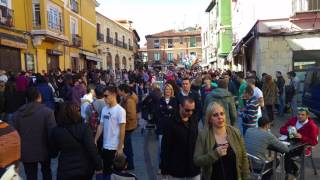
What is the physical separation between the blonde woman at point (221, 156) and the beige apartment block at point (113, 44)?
37.3 meters

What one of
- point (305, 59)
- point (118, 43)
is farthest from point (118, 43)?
point (305, 59)

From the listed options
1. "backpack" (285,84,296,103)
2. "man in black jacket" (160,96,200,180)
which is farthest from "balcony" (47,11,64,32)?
"man in black jacket" (160,96,200,180)

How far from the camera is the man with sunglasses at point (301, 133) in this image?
6103 mm

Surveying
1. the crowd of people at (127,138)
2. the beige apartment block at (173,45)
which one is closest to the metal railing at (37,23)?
the crowd of people at (127,138)

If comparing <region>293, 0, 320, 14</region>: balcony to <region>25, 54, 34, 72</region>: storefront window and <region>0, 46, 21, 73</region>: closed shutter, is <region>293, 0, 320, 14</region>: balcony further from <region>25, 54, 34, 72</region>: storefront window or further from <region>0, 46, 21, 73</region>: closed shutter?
<region>25, 54, 34, 72</region>: storefront window

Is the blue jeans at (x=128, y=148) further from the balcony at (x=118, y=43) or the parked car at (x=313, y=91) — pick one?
the balcony at (x=118, y=43)

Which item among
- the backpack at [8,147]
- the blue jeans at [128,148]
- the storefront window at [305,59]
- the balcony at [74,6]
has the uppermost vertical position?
the balcony at [74,6]

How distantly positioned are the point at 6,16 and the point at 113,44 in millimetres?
29186

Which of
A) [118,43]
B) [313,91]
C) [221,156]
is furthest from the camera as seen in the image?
[118,43]

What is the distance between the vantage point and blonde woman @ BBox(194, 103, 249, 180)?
3.81 meters

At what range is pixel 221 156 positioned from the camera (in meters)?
3.77

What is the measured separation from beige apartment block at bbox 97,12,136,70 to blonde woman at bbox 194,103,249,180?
3732cm

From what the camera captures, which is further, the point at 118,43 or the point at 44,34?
the point at 118,43

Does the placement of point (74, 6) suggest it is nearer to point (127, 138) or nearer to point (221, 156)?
point (127, 138)
